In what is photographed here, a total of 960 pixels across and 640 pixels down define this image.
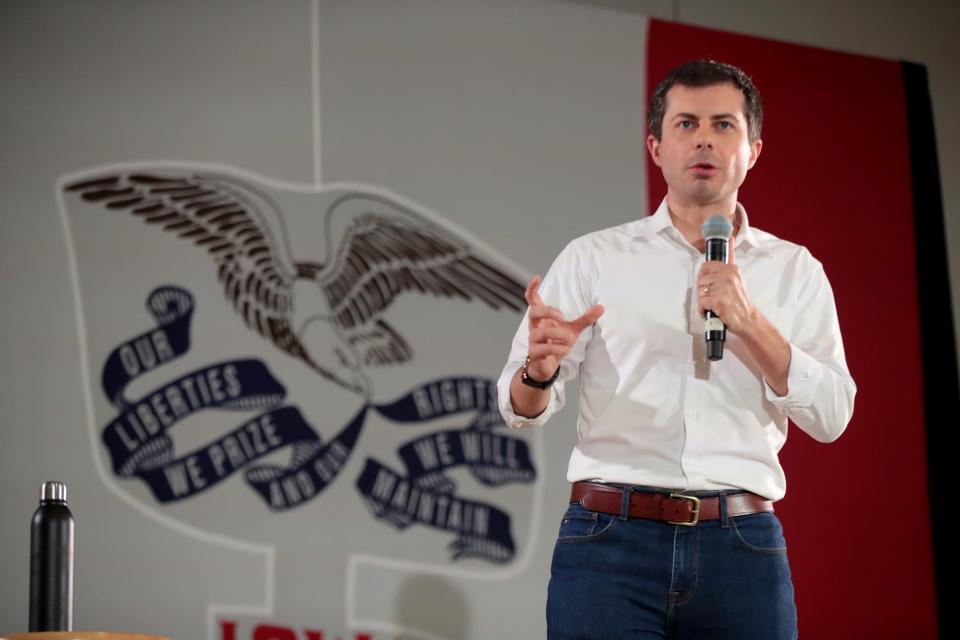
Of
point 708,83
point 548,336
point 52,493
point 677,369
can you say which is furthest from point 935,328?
point 52,493

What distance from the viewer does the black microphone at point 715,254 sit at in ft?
5.57

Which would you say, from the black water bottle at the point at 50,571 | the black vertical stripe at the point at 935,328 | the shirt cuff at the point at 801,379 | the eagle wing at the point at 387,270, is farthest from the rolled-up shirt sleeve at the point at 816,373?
the black vertical stripe at the point at 935,328

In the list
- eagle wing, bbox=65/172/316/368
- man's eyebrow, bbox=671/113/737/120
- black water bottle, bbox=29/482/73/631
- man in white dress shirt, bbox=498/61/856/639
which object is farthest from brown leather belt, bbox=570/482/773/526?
eagle wing, bbox=65/172/316/368

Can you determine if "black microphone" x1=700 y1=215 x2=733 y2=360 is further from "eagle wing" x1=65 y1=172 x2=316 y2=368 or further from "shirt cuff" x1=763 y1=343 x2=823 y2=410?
"eagle wing" x1=65 y1=172 x2=316 y2=368

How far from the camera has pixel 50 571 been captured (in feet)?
6.48

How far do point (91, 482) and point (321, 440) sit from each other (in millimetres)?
699

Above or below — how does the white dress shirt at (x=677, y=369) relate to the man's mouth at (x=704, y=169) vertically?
below

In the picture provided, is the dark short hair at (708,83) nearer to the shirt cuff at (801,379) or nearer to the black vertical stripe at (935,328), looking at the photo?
the shirt cuff at (801,379)

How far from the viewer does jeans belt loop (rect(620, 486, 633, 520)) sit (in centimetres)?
170

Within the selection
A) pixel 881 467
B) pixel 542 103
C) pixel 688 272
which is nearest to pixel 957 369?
pixel 881 467

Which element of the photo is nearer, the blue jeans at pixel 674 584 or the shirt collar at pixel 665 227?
the blue jeans at pixel 674 584

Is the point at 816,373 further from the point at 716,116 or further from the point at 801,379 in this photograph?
the point at 716,116

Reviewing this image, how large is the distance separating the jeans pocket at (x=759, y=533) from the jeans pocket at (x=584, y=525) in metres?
0.19

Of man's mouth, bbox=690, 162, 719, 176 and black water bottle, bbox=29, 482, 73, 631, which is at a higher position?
man's mouth, bbox=690, 162, 719, 176
